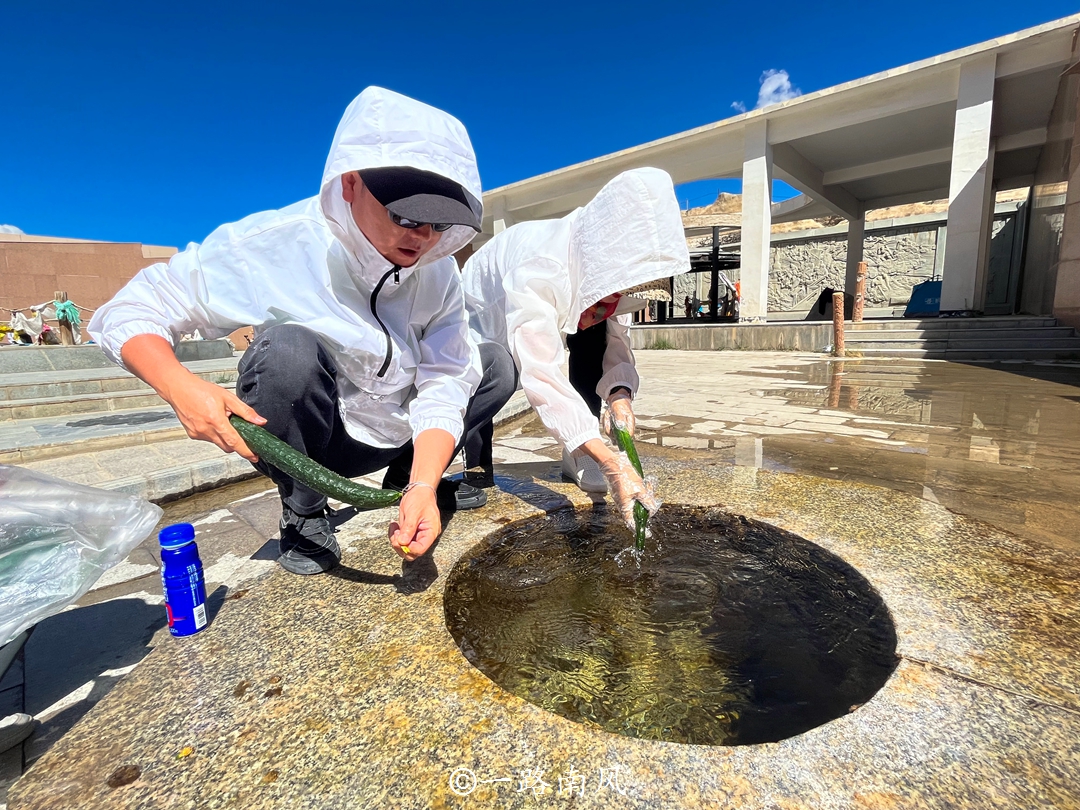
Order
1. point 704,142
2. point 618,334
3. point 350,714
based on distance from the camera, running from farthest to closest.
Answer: point 704,142 < point 618,334 < point 350,714

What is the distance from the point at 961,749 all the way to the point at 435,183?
147 centimetres

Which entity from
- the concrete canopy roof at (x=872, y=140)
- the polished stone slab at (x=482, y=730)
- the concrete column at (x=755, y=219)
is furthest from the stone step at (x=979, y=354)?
the polished stone slab at (x=482, y=730)

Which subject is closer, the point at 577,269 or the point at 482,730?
the point at 482,730

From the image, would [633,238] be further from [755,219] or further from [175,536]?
[755,219]

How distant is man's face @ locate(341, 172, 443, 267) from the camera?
1310 mm

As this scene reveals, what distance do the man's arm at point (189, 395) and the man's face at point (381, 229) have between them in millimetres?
534

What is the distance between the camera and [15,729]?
982mm

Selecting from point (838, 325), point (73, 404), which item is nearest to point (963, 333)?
point (838, 325)

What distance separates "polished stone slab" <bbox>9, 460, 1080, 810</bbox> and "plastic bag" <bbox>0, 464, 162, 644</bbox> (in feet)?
0.71

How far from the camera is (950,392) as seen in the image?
5.01 m

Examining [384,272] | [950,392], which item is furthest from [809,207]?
[384,272]

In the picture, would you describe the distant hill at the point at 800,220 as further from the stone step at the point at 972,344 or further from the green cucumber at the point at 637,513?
the green cucumber at the point at 637,513

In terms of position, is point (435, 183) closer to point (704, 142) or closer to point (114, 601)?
point (114, 601)

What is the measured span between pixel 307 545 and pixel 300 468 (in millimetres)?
396
